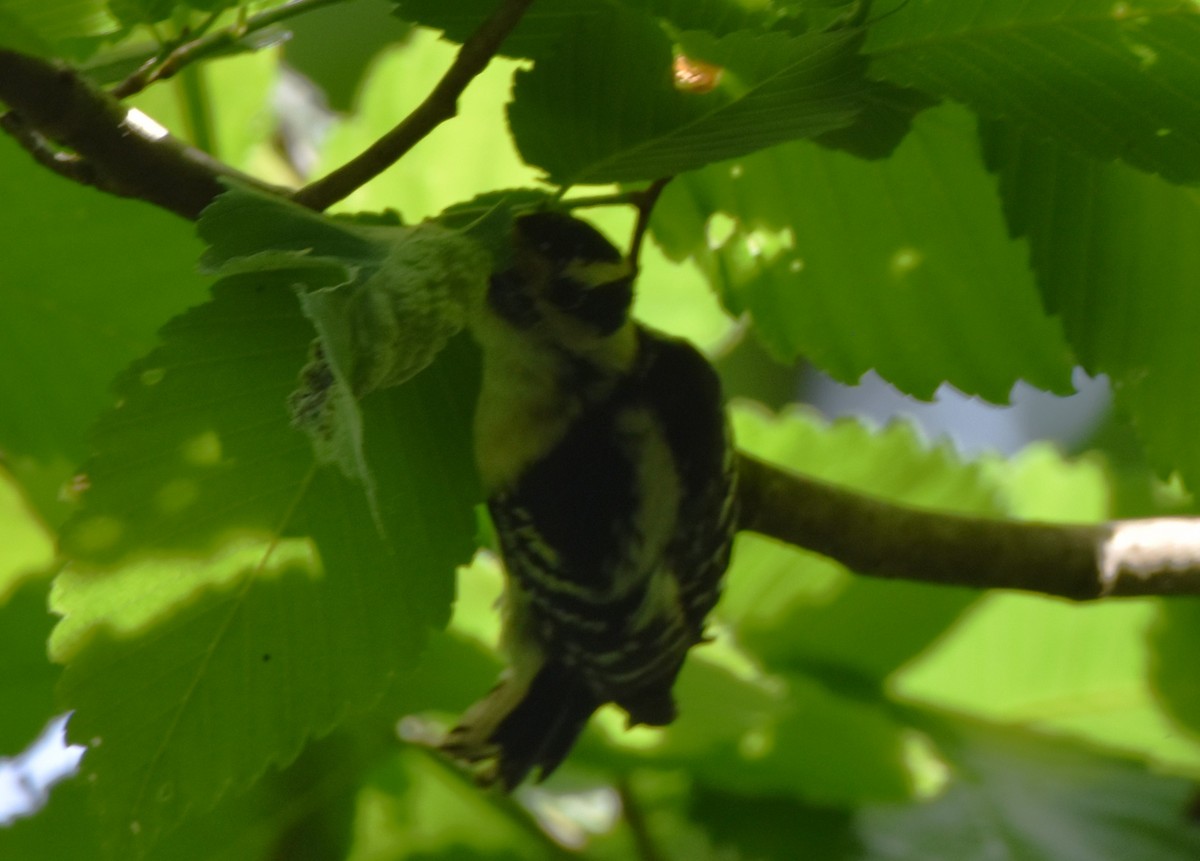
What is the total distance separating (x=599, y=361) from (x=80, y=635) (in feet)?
1.52

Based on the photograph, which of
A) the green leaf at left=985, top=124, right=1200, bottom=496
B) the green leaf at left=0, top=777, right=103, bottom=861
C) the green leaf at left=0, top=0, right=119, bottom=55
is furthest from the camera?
the green leaf at left=0, top=777, right=103, bottom=861

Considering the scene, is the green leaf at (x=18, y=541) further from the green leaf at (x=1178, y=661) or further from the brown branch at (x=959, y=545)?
the green leaf at (x=1178, y=661)

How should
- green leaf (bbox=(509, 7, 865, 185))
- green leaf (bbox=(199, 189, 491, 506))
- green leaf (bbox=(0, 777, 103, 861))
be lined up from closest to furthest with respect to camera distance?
green leaf (bbox=(199, 189, 491, 506)) < green leaf (bbox=(509, 7, 865, 185)) < green leaf (bbox=(0, 777, 103, 861))

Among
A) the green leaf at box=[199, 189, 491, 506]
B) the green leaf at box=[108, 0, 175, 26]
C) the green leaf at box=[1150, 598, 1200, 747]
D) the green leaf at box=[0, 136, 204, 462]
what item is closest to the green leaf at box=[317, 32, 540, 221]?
the green leaf at box=[0, 136, 204, 462]

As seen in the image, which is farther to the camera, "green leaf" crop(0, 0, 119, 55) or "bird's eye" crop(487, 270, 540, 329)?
"bird's eye" crop(487, 270, 540, 329)

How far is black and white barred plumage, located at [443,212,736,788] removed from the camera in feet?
3.48

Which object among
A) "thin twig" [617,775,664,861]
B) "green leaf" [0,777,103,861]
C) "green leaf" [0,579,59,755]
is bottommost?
"thin twig" [617,775,664,861]

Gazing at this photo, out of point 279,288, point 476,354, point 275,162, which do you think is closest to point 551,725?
point 476,354

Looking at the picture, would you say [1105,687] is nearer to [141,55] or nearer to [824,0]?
[824,0]

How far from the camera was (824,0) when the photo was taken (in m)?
0.65

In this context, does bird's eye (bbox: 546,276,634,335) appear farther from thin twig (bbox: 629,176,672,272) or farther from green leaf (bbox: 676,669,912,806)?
green leaf (bbox: 676,669,912,806)

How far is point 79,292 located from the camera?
3.67ft

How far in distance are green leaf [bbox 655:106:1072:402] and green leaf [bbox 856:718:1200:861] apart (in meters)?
0.51

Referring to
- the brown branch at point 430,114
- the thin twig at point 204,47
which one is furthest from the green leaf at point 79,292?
the brown branch at point 430,114
